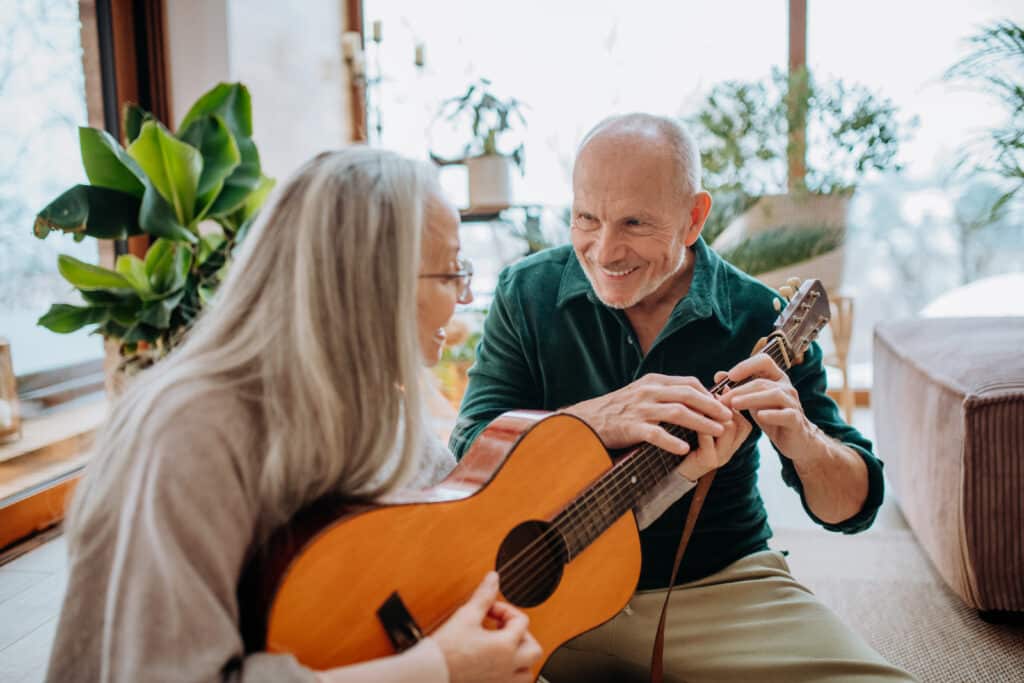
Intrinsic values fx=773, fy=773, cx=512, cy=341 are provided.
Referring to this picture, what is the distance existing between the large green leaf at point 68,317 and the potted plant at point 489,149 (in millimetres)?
2003

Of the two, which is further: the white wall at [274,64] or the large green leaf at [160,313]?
the white wall at [274,64]

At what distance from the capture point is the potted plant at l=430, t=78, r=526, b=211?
3932 millimetres

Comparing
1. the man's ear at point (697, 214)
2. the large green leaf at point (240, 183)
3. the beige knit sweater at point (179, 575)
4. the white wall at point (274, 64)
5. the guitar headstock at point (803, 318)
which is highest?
the white wall at point (274, 64)

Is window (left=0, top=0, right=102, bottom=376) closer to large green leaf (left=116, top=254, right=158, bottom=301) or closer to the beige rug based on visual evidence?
large green leaf (left=116, top=254, right=158, bottom=301)

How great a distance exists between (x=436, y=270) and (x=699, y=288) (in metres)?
0.64

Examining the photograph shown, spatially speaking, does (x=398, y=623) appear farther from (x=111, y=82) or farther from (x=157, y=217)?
(x=111, y=82)

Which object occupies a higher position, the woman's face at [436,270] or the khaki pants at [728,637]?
the woman's face at [436,270]

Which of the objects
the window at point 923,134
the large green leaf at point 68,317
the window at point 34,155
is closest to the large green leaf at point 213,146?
the large green leaf at point 68,317

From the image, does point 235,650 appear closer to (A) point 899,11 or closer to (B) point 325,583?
(B) point 325,583

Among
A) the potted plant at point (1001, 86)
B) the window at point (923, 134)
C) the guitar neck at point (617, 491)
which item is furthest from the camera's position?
the window at point (923, 134)

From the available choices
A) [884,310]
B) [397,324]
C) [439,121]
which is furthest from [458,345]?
[397,324]

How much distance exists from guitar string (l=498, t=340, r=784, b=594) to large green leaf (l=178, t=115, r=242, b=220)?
1.84 meters

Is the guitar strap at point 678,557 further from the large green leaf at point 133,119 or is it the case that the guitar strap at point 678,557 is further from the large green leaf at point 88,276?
the large green leaf at point 133,119

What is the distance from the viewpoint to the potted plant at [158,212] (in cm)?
226
